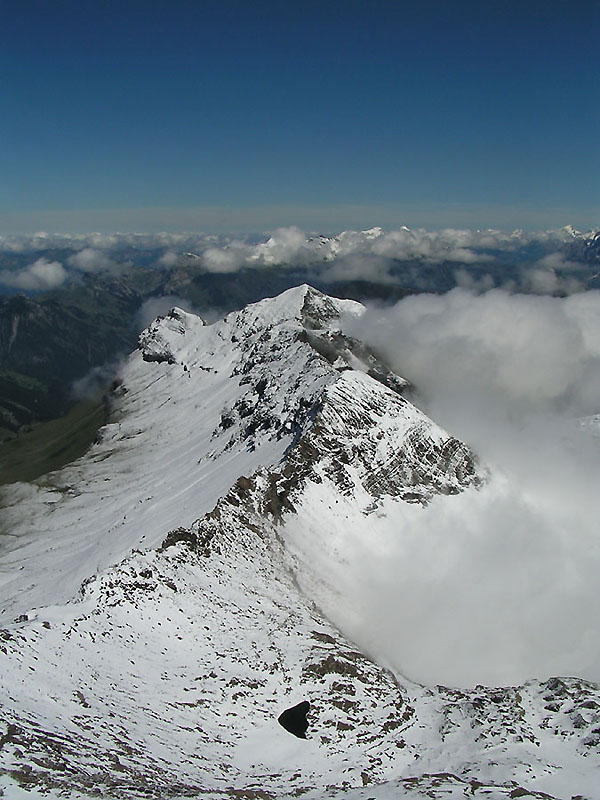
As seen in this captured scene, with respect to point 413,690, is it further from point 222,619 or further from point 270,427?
point 270,427

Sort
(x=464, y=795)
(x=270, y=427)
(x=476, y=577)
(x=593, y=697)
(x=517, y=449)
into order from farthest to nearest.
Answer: (x=517, y=449), (x=270, y=427), (x=476, y=577), (x=593, y=697), (x=464, y=795)

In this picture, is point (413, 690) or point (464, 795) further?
point (413, 690)

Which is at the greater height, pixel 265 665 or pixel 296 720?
pixel 265 665

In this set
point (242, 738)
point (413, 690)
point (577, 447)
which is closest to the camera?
point (242, 738)

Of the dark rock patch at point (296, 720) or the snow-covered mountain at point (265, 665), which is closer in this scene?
the snow-covered mountain at point (265, 665)

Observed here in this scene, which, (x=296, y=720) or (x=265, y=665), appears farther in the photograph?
(x=265, y=665)

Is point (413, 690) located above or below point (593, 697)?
below

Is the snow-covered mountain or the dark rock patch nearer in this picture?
the snow-covered mountain

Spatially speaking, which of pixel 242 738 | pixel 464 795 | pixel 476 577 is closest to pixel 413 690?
pixel 242 738
